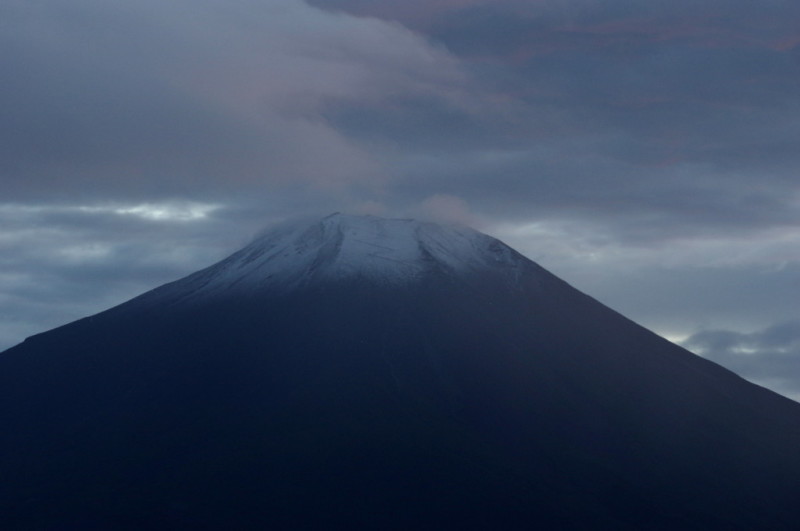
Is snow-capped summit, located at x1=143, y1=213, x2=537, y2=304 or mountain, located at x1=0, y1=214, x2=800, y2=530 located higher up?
snow-capped summit, located at x1=143, y1=213, x2=537, y2=304

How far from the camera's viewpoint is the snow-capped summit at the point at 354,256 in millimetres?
150250

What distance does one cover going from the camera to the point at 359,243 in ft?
507

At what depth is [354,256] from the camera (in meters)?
152

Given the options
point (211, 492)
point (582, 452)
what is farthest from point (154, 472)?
point (582, 452)

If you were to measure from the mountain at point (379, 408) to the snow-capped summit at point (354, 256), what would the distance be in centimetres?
36

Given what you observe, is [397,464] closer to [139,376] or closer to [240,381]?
[240,381]

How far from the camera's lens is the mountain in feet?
357

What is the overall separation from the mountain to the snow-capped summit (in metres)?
0.36

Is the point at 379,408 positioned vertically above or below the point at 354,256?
below

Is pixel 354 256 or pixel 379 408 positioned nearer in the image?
pixel 379 408

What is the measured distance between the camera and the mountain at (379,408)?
10869 centimetres

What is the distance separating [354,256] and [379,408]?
33224 mm

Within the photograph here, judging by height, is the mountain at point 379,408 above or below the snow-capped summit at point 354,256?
below

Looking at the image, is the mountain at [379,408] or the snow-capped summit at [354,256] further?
the snow-capped summit at [354,256]
